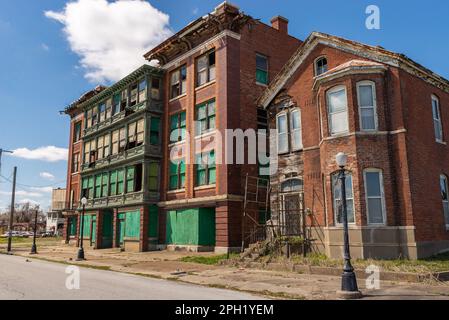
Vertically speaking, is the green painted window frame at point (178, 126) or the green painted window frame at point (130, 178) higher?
the green painted window frame at point (178, 126)

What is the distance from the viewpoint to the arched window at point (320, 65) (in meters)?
21.0

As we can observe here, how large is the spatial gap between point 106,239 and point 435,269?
28.9m

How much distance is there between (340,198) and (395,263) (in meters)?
3.69

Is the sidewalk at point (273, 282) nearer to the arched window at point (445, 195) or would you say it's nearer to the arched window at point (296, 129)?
the arched window at point (296, 129)

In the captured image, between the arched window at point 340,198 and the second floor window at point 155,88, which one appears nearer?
the arched window at point 340,198

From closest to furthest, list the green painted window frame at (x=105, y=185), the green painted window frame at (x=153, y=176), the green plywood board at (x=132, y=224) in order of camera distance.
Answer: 1. the green plywood board at (x=132, y=224)
2. the green painted window frame at (x=153, y=176)
3. the green painted window frame at (x=105, y=185)

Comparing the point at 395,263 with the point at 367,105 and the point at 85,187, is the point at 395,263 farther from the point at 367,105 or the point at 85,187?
the point at 85,187

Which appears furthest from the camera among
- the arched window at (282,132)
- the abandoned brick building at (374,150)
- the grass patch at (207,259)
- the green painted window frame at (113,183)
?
the green painted window frame at (113,183)

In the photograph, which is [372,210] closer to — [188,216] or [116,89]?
[188,216]

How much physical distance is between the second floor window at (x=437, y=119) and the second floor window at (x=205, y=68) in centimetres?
1376

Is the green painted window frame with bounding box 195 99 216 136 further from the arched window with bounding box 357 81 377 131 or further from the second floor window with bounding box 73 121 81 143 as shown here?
the second floor window with bounding box 73 121 81 143

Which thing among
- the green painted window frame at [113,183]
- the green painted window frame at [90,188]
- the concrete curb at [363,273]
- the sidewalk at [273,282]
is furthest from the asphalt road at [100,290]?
the green painted window frame at [90,188]

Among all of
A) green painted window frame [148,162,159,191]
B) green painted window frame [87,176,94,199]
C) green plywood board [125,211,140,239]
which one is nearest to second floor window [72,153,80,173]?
green painted window frame [87,176,94,199]
